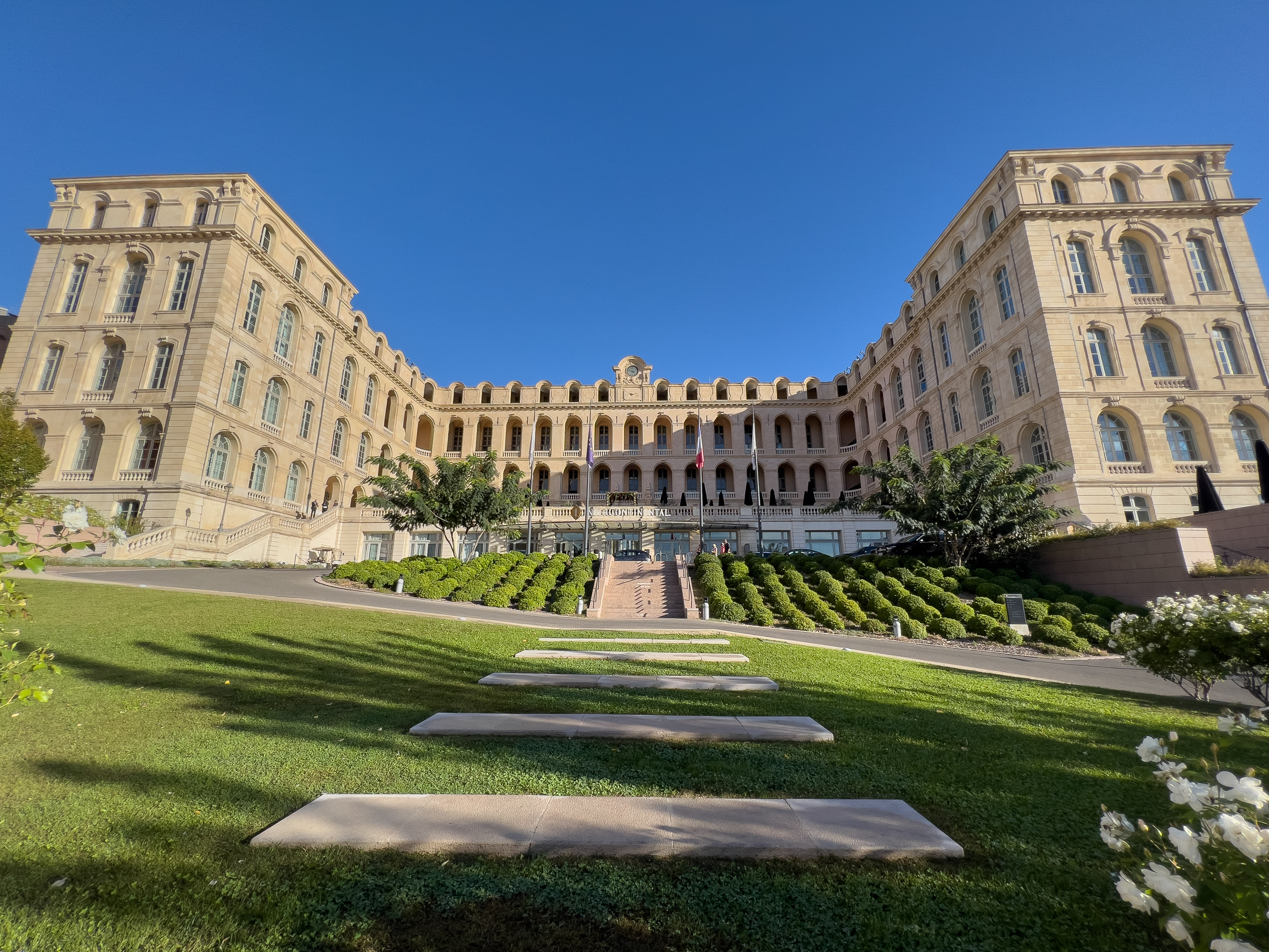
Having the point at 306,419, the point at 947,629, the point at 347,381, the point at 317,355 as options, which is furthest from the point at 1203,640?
the point at 347,381

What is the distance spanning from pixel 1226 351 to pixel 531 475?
40654 millimetres

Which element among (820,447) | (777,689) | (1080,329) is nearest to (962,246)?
(1080,329)

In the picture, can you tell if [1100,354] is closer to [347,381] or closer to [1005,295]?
[1005,295]

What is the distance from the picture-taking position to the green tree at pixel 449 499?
2358 cm

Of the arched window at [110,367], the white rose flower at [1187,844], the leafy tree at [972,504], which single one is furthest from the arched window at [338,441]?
the white rose flower at [1187,844]

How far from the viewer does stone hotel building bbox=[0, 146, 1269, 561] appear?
2609cm

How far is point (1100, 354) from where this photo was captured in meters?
27.2

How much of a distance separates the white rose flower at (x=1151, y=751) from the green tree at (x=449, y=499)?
2295cm

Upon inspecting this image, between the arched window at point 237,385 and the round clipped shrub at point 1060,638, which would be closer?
the round clipped shrub at point 1060,638

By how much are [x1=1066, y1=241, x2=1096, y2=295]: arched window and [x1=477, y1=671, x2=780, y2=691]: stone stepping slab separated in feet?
105

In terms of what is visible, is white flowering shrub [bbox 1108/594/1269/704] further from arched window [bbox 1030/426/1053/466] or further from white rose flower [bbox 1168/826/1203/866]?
arched window [bbox 1030/426/1053/466]

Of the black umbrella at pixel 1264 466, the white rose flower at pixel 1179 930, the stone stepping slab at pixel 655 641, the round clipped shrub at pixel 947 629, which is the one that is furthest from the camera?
the black umbrella at pixel 1264 466

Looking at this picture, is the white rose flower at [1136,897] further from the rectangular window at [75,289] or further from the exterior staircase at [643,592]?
the rectangular window at [75,289]

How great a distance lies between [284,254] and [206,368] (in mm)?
11102
